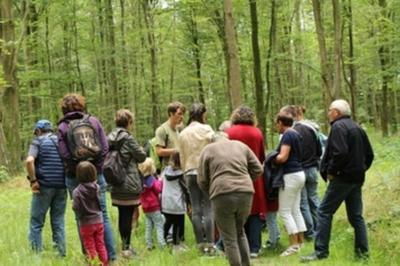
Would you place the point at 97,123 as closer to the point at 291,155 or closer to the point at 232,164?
the point at 232,164

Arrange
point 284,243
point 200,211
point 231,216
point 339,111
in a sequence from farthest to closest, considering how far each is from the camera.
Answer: point 284,243, point 200,211, point 339,111, point 231,216

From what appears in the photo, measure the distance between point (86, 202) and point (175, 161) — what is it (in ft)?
6.22

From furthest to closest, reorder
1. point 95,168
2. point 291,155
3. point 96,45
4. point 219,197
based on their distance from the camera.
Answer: point 96,45
point 291,155
point 95,168
point 219,197

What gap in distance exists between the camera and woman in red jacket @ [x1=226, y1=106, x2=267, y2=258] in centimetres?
688

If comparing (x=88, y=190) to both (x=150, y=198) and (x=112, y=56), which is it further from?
(x=112, y=56)

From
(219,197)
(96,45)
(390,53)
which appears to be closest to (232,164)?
(219,197)

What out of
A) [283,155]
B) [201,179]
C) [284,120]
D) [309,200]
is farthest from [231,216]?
[309,200]

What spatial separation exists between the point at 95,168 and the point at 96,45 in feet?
78.6

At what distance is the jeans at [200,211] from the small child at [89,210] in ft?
4.88

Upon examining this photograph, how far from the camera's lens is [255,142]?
6961 millimetres

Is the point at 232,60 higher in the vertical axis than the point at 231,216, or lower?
higher

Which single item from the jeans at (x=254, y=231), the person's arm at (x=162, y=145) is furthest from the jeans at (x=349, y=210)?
the person's arm at (x=162, y=145)

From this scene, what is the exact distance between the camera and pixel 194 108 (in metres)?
7.10

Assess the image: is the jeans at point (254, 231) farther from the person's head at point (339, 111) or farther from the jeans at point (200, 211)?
the person's head at point (339, 111)
